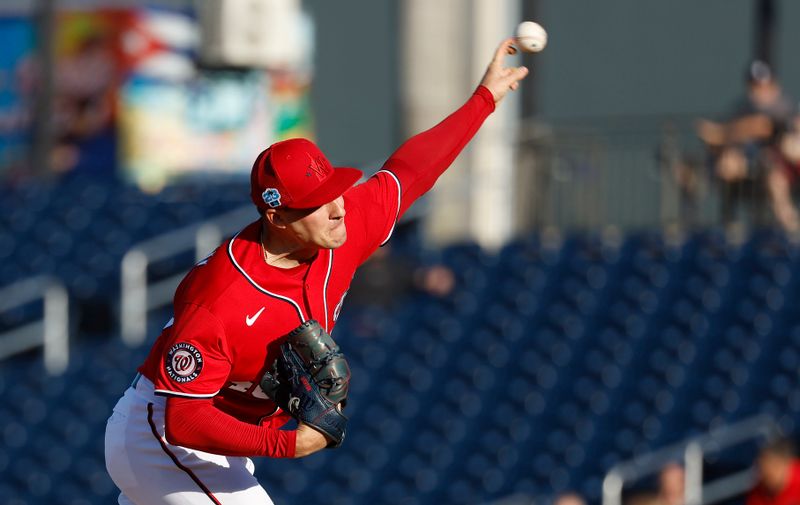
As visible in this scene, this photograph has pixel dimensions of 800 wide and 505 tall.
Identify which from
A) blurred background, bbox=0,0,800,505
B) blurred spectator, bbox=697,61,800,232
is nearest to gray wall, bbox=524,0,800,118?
blurred background, bbox=0,0,800,505

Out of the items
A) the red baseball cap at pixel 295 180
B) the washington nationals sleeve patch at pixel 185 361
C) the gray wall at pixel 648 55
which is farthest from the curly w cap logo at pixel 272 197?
the gray wall at pixel 648 55

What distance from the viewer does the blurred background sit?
8.62 m

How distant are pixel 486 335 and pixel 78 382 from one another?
9.63 ft

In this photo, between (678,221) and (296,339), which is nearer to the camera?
(296,339)

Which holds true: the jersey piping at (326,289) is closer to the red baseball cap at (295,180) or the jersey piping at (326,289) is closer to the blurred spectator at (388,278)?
the red baseball cap at (295,180)

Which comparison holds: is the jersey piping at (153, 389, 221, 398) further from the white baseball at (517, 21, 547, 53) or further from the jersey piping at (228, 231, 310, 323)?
the white baseball at (517, 21, 547, 53)

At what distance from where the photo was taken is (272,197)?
3.67 m

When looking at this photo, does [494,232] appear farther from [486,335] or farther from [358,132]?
[358,132]

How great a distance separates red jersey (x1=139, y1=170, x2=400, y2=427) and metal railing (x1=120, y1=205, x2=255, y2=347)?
6.61 meters

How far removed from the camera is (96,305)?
11008 mm

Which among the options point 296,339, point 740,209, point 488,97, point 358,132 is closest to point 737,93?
point 740,209

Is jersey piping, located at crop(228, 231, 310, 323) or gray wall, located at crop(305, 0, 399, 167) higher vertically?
jersey piping, located at crop(228, 231, 310, 323)

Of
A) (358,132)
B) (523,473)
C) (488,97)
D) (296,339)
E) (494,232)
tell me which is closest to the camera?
(296,339)

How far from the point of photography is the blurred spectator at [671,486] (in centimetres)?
755
